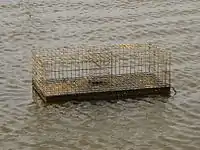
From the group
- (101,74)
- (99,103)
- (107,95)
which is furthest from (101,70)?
(99,103)

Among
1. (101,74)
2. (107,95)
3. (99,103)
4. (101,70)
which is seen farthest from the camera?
(101,70)

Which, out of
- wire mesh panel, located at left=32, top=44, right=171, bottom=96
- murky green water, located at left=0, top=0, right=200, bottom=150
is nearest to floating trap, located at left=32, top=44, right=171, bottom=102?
wire mesh panel, located at left=32, top=44, right=171, bottom=96

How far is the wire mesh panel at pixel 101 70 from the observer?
552 inches

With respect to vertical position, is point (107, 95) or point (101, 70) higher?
point (101, 70)

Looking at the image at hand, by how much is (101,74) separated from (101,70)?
0.40 meters

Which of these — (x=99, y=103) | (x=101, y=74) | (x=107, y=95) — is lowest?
(x=99, y=103)

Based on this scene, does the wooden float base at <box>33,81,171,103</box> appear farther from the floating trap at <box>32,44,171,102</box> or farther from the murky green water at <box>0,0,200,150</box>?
the murky green water at <box>0,0,200,150</box>

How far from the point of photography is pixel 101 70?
1559 centimetres

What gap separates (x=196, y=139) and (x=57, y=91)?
3754 millimetres

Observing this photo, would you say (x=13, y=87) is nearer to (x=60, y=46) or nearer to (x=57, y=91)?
(x=57, y=91)

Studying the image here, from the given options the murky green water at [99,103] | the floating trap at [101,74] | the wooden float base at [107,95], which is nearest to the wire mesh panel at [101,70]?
the floating trap at [101,74]

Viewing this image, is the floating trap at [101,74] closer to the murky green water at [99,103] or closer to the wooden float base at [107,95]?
the wooden float base at [107,95]

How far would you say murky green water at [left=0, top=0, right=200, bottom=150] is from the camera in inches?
472

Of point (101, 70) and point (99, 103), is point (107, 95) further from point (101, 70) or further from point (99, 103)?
point (101, 70)
